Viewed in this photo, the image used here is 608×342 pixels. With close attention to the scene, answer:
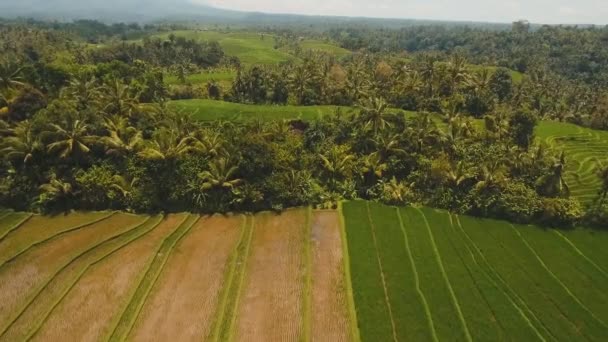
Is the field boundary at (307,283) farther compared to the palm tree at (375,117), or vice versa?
the palm tree at (375,117)

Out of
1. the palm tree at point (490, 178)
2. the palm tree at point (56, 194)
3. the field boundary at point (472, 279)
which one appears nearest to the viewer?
the field boundary at point (472, 279)

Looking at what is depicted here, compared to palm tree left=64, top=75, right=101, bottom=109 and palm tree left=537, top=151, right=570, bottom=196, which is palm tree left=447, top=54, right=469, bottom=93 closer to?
palm tree left=537, top=151, right=570, bottom=196

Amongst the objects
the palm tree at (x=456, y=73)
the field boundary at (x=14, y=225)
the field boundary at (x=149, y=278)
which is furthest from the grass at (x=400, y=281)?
the palm tree at (x=456, y=73)

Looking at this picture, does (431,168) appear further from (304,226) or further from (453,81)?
(453,81)

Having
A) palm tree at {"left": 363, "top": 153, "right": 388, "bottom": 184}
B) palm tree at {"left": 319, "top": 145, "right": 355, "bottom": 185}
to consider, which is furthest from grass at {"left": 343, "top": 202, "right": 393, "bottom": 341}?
palm tree at {"left": 363, "top": 153, "right": 388, "bottom": 184}

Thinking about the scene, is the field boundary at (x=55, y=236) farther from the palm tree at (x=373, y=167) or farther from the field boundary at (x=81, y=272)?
the palm tree at (x=373, y=167)

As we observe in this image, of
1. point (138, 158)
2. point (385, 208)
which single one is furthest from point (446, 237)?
point (138, 158)

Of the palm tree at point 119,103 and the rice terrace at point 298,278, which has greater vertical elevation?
the palm tree at point 119,103

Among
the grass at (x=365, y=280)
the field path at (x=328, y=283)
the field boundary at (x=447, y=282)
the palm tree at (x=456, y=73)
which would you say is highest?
the palm tree at (x=456, y=73)
